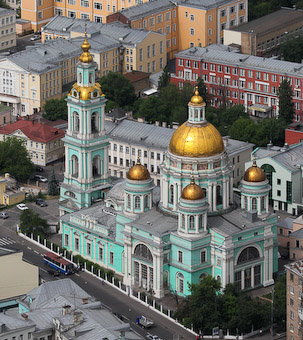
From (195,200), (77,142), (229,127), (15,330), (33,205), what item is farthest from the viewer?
(229,127)

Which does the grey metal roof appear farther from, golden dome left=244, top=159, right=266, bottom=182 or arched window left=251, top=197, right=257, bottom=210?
arched window left=251, top=197, right=257, bottom=210

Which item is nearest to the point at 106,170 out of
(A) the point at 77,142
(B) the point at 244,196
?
(A) the point at 77,142

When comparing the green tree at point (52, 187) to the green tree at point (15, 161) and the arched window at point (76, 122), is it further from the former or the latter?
the arched window at point (76, 122)

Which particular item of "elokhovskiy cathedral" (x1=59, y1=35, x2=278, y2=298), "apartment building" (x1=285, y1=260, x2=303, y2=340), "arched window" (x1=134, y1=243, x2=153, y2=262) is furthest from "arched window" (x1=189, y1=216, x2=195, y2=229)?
"apartment building" (x1=285, y1=260, x2=303, y2=340)

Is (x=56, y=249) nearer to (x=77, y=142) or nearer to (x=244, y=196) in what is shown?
(x=77, y=142)

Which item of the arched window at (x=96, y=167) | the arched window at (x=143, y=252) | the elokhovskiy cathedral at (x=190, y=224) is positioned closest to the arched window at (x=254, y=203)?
the elokhovskiy cathedral at (x=190, y=224)
